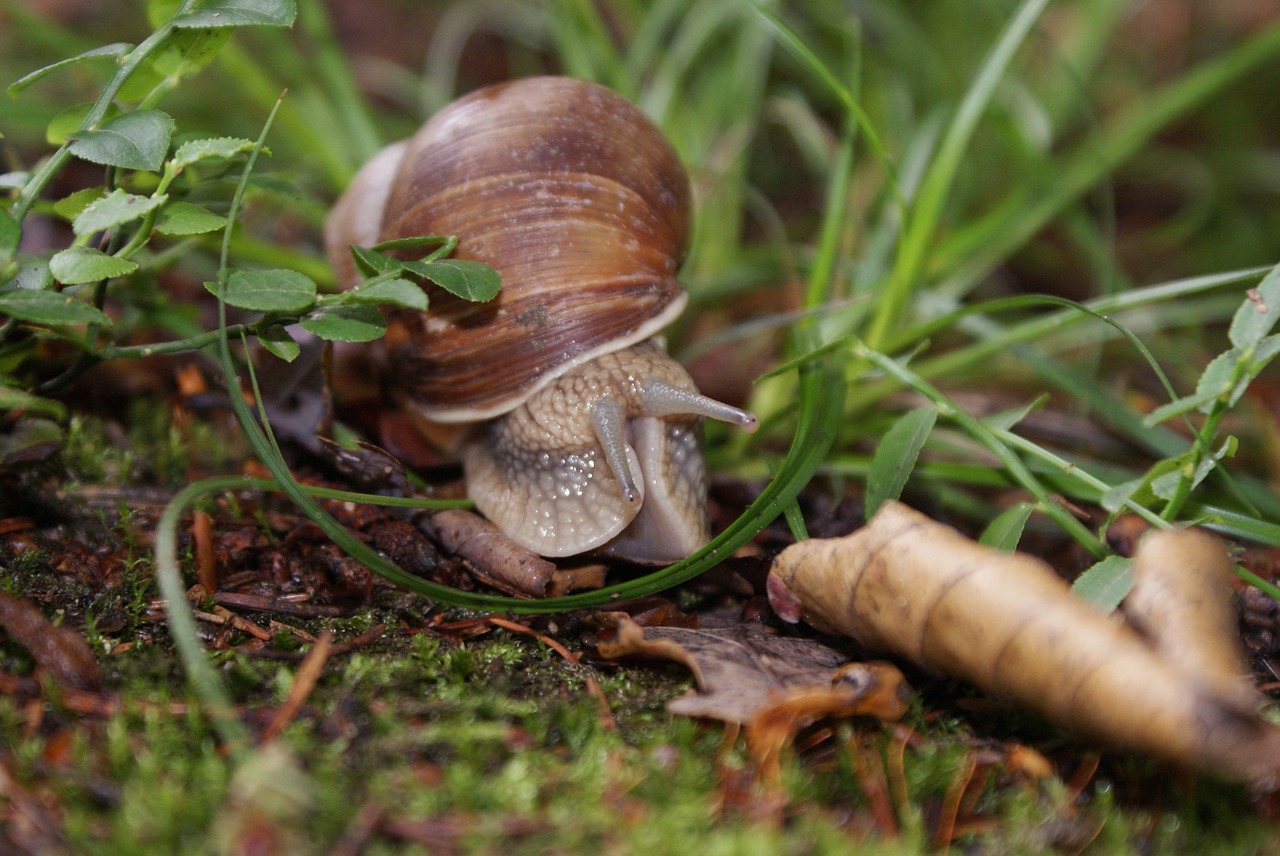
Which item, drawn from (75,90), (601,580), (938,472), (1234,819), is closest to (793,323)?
Result: (938,472)

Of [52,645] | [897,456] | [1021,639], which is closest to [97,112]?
[52,645]

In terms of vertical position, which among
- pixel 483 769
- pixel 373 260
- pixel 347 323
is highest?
pixel 373 260

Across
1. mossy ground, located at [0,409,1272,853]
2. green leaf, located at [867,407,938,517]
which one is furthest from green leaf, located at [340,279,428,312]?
green leaf, located at [867,407,938,517]

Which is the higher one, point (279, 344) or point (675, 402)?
point (279, 344)

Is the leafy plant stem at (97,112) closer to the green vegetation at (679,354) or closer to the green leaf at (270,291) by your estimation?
the green vegetation at (679,354)

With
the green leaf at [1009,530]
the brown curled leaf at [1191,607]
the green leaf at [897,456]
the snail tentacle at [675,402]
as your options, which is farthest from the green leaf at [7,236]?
the brown curled leaf at [1191,607]

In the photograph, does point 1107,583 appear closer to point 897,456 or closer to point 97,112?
point 897,456

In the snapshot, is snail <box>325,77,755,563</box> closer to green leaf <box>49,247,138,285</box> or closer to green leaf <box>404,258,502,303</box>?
green leaf <box>404,258,502,303</box>
